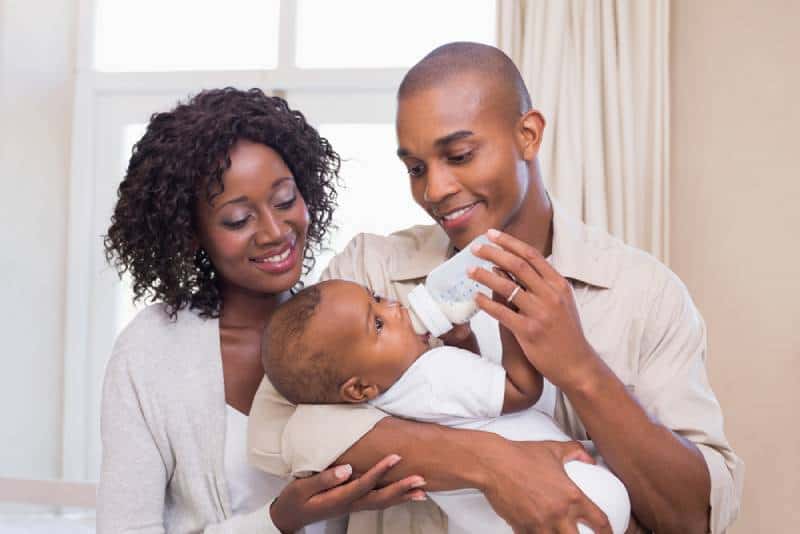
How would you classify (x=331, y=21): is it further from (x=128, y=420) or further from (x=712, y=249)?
(x=128, y=420)

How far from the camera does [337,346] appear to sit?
145cm

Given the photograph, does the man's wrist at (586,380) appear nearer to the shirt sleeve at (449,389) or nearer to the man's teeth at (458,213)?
the shirt sleeve at (449,389)

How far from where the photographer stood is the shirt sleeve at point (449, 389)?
1.42 meters

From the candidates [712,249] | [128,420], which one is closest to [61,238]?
[128,420]

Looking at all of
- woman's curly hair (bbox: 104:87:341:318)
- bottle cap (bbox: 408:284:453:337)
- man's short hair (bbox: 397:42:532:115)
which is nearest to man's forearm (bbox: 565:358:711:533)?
bottle cap (bbox: 408:284:453:337)

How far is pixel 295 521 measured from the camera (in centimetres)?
151

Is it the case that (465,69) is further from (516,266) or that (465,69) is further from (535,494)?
(535,494)

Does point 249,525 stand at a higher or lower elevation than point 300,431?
lower

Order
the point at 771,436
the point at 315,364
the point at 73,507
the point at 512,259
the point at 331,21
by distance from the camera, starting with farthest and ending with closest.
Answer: the point at 331,21 → the point at 73,507 → the point at 771,436 → the point at 315,364 → the point at 512,259

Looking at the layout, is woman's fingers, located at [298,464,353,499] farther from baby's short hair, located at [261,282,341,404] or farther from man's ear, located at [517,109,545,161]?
man's ear, located at [517,109,545,161]

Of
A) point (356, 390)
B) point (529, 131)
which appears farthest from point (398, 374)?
point (529, 131)

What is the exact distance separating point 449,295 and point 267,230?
1.43ft

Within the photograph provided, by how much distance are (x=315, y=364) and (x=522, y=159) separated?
0.56 meters

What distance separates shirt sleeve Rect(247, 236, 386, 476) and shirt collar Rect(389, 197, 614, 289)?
33 cm
